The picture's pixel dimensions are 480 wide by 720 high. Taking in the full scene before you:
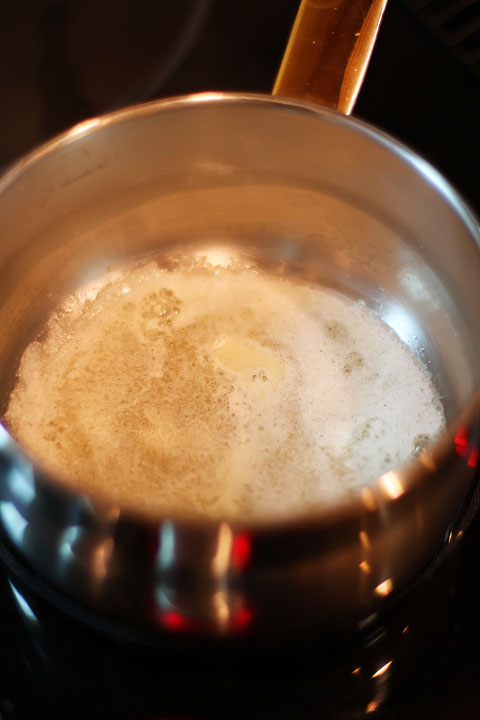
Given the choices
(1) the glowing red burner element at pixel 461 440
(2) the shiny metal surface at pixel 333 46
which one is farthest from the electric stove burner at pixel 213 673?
(2) the shiny metal surface at pixel 333 46

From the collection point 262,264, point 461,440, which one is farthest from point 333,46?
point 461,440

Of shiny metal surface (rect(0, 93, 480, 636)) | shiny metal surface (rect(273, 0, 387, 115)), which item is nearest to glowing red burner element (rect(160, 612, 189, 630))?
shiny metal surface (rect(0, 93, 480, 636))

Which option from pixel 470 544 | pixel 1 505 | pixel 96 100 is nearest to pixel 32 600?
pixel 1 505

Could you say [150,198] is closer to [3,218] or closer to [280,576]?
[3,218]

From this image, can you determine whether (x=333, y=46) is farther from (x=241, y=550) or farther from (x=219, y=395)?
(x=241, y=550)

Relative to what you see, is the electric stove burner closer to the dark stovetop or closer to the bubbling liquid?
the bubbling liquid

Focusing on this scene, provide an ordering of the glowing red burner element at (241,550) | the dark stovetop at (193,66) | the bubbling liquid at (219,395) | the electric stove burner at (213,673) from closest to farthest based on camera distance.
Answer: the glowing red burner element at (241,550) → the electric stove burner at (213,673) → the bubbling liquid at (219,395) → the dark stovetop at (193,66)

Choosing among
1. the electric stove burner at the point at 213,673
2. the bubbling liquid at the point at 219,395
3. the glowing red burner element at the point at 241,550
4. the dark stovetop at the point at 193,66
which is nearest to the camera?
the glowing red burner element at the point at 241,550

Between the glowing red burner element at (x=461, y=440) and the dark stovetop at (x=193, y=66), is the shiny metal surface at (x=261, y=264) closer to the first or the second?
the glowing red burner element at (x=461, y=440)
